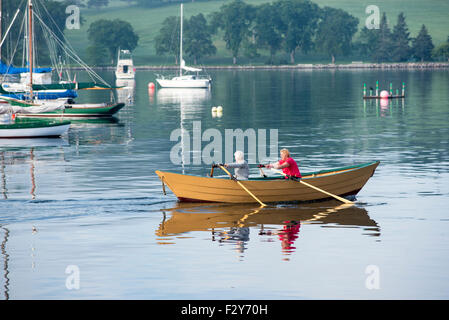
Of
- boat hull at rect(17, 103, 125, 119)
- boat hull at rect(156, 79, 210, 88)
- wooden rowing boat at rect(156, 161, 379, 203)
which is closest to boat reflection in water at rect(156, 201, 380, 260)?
wooden rowing boat at rect(156, 161, 379, 203)

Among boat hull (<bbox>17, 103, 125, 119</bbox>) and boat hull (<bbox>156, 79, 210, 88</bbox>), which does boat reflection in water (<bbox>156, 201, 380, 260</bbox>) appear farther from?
boat hull (<bbox>156, 79, 210, 88</bbox>)

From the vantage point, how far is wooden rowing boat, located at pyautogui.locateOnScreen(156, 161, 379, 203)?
97.2 feet

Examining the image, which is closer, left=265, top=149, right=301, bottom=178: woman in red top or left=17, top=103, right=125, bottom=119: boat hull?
left=265, top=149, right=301, bottom=178: woman in red top

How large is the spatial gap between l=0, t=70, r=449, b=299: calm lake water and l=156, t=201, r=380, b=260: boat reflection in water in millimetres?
60

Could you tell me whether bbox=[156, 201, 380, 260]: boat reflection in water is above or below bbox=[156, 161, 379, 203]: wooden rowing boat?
below

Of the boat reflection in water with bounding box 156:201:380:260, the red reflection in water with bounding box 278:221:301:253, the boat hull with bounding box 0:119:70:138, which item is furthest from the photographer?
the boat hull with bounding box 0:119:70:138

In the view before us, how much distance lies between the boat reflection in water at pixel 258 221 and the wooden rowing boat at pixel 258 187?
331 mm

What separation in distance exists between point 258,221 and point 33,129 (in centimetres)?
2988

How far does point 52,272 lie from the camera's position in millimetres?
21078

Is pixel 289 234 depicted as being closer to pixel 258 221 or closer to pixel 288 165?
pixel 258 221

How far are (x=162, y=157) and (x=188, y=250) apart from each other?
22.5m

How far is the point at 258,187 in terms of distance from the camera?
97.1 feet

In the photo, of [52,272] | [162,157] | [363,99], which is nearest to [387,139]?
[162,157]
